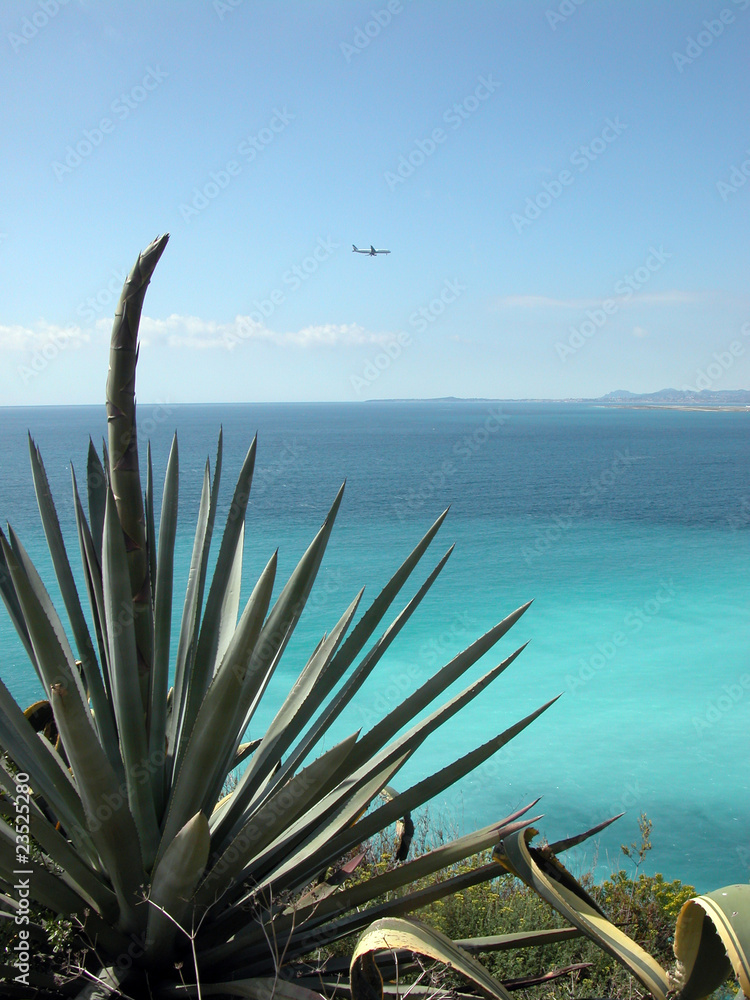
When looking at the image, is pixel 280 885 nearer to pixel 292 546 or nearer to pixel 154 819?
pixel 154 819

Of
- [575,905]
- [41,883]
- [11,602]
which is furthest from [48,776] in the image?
[575,905]

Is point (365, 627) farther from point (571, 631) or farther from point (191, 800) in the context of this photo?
point (571, 631)

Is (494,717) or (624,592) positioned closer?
(494,717)

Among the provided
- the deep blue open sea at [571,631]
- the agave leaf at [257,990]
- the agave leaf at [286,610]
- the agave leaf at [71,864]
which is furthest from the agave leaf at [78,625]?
the deep blue open sea at [571,631]

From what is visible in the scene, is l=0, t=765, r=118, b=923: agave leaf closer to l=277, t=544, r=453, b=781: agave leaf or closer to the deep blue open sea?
l=277, t=544, r=453, b=781: agave leaf

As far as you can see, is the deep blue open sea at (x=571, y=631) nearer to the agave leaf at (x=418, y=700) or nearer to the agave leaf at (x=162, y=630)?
the agave leaf at (x=418, y=700)

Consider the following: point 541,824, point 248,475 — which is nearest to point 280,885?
point 248,475
